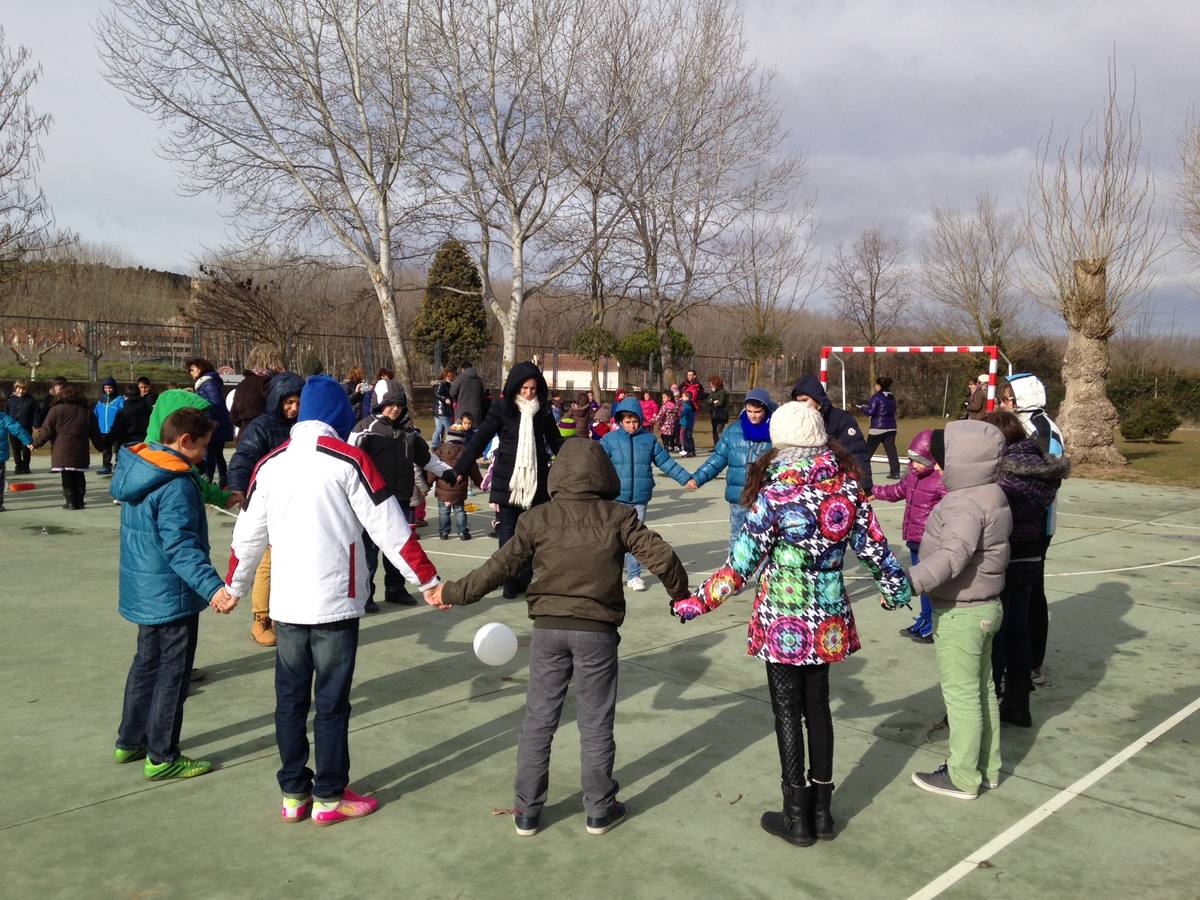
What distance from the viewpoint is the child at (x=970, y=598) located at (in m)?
4.29

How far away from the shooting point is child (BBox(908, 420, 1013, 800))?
14.1ft

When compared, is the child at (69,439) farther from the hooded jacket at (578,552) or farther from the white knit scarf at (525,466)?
the hooded jacket at (578,552)

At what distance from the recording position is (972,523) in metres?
4.30

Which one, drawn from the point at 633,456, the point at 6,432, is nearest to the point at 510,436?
the point at 633,456

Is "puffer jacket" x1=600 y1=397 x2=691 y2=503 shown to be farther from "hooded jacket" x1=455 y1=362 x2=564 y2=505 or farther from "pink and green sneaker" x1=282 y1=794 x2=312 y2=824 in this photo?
"pink and green sneaker" x1=282 y1=794 x2=312 y2=824

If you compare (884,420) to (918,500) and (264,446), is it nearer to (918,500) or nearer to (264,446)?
(918,500)

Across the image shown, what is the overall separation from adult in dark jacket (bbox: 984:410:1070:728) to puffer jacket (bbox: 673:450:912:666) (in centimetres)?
140

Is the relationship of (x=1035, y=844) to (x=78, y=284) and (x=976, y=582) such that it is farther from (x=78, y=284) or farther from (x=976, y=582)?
(x=78, y=284)

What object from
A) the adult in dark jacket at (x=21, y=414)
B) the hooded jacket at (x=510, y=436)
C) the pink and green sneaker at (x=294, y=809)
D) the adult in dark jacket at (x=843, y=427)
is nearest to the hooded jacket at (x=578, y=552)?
the pink and green sneaker at (x=294, y=809)

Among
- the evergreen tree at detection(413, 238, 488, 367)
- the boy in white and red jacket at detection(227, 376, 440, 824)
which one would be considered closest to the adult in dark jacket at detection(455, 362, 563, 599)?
the boy in white and red jacket at detection(227, 376, 440, 824)

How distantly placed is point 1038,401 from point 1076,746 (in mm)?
2291

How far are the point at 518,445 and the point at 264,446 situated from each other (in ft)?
6.44

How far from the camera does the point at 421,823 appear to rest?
13.1ft

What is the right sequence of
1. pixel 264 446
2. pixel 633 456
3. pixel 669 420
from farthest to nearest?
pixel 669 420 < pixel 633 456 < pixel 264 446
